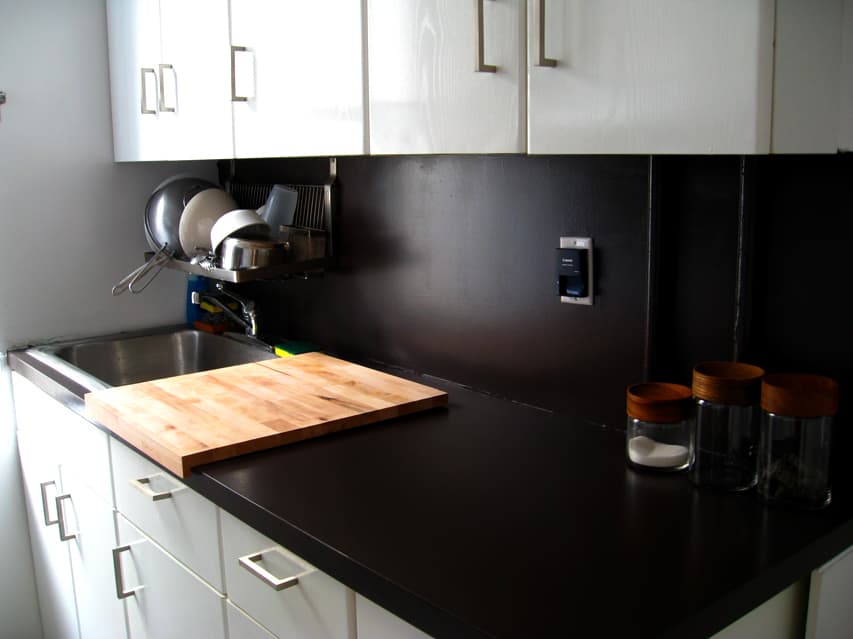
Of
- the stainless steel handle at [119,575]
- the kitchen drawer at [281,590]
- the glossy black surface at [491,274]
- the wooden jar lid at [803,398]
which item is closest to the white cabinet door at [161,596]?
the stainless steel handle at [119,575]

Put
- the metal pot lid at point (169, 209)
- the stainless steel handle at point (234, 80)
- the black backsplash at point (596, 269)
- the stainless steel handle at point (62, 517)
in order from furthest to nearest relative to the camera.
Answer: the metal pot lid at point (169, 209), the stainless steel handle at point (62, 517), the stainless steel handle at point (234, 80), the black backsplash at point (596, 269)

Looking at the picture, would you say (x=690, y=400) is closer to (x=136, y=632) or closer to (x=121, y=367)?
(x=136, y=632)

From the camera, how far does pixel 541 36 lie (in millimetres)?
1076

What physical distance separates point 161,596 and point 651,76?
1.30 meters

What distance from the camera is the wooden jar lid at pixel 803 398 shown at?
1066 millimetres

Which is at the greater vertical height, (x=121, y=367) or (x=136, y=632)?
(x=121, y=367)

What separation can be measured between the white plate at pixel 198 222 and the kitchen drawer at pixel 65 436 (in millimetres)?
525

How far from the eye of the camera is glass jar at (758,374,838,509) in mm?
1071

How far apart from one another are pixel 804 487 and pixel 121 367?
Answer: 76.1 inches

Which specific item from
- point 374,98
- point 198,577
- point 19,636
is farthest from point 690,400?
point 19,636

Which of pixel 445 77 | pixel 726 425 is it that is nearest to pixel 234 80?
pixel 445 77

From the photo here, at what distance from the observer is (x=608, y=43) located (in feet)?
3.33

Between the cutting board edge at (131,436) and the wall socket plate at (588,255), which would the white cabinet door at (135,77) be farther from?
the wall socket plate at (588,255)

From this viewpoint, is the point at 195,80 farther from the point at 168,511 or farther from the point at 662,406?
the point at 662,406
